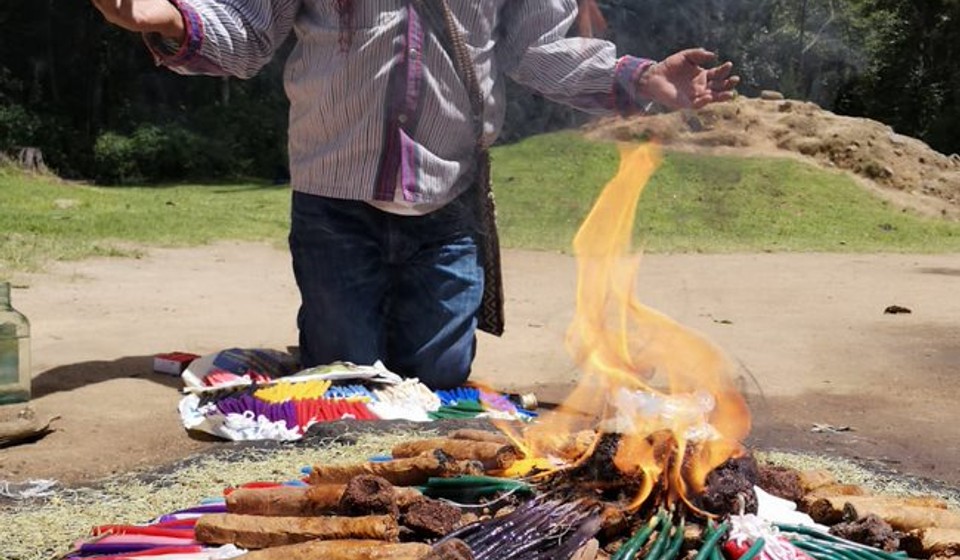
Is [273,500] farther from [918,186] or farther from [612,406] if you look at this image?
[918,186]

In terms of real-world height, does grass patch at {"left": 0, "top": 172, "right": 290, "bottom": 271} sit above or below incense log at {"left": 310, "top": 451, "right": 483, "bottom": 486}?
below

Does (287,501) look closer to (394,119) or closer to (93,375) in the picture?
(394,119)

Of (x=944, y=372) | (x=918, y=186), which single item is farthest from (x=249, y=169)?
(x=944, y=372)

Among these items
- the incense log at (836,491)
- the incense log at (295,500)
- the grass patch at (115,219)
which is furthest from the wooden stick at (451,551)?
the grass patch at (115,219)

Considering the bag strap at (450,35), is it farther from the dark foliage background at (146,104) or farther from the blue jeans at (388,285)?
the dark foliage background at (146,104)

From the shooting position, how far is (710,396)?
9.62 ft

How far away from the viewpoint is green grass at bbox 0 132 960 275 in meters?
9.34

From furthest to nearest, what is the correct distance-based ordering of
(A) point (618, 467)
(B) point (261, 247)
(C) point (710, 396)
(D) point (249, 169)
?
1. (D) point (249, 169)
2. (B) point (261, 247)
3. (C) point (710, 396)
4. (A) point (618, 467)

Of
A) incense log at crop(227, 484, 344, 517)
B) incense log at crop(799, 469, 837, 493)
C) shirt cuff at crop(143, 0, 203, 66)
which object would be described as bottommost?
incense log at crop(227, 484, 344, 517)

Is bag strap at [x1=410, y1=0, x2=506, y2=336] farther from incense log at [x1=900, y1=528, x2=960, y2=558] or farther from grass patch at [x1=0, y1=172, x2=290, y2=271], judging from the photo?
grass patch at [x1=0, y1=172, x2=290, y2=271]

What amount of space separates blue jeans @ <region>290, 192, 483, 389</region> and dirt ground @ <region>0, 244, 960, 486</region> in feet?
2.05

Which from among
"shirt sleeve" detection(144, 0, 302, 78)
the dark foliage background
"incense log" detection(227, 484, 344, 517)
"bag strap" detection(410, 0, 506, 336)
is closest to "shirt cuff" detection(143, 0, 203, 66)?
"shirt sleeve" detection(144, 0, 302, 78)

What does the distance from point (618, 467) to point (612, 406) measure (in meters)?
0.19

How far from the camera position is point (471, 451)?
9.71 ft
